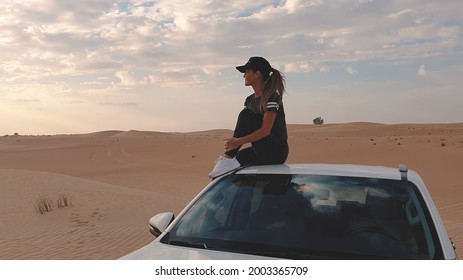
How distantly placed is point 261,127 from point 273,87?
42 centimetres

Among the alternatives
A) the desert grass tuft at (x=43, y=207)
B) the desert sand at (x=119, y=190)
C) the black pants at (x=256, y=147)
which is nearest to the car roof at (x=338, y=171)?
the black pants at (x=256, y=147)

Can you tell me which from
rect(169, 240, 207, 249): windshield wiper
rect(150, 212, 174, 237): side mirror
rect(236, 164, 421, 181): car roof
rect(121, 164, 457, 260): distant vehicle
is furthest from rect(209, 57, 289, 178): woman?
rect(169, 240, 207, 249): windshield wiper

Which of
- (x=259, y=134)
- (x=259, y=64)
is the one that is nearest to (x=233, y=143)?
(x=259, y=134)

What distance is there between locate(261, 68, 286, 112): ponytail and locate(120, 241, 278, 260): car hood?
6.68 ft

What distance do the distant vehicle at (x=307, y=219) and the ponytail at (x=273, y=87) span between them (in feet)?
3.51

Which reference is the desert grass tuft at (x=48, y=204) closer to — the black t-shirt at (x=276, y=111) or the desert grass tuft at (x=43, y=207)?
the desert grass tuft at (x=43, y=207)

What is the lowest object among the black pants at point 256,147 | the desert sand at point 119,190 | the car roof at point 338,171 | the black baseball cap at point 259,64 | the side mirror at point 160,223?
the desert sand at point 119,190

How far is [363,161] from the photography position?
83.3 feet

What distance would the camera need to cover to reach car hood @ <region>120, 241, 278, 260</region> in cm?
266

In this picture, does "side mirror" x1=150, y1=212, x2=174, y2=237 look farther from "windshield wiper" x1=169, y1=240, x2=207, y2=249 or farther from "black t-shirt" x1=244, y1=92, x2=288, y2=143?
"black t-shirt" x1=244, y1=92, x2=288, y2=143

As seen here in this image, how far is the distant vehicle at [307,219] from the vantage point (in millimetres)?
2822

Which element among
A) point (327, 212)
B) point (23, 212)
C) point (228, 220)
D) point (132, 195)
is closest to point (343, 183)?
point (327, 212)

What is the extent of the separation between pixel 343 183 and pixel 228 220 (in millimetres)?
808
